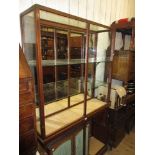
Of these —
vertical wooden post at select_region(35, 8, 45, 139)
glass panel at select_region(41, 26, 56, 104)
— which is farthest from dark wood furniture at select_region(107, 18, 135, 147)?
vertical wooden post at select_region(35, 8, 45, 139)

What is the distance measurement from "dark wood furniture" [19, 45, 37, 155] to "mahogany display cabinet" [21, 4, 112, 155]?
27 cm

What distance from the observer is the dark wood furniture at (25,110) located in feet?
2.95

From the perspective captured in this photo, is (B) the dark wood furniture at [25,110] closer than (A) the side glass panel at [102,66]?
Yes

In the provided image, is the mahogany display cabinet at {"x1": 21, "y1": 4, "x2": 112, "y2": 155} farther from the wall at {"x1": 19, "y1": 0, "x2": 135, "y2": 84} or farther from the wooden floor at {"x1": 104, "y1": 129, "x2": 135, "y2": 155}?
the wooden floor at {"x1": 104, "y1": 129, "x2": 135, "y2": 155}

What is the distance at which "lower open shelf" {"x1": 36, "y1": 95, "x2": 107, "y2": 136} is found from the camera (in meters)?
1.51

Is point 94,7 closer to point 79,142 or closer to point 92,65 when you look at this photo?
point 92,65

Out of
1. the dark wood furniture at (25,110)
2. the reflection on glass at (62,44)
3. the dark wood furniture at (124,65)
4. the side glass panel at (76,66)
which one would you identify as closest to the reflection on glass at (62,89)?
the side glass panel at (76,66)

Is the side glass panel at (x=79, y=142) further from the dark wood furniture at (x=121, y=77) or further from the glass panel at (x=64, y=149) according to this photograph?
the dark wood furniture at (x=121, y=77)

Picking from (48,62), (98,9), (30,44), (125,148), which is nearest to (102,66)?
(98,9)

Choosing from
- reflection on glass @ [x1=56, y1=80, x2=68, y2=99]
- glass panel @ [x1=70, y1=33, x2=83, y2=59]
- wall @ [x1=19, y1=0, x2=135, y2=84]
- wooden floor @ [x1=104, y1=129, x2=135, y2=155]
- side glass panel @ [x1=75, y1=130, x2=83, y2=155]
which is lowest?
wooden floor @ [x1=104, y1=129, x2=135, y2=155]

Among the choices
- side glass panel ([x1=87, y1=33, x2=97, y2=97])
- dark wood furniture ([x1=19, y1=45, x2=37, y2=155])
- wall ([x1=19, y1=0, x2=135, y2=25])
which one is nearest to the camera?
dark wood furniture ([x1=19, y1=45, x2=37, y2=155])
